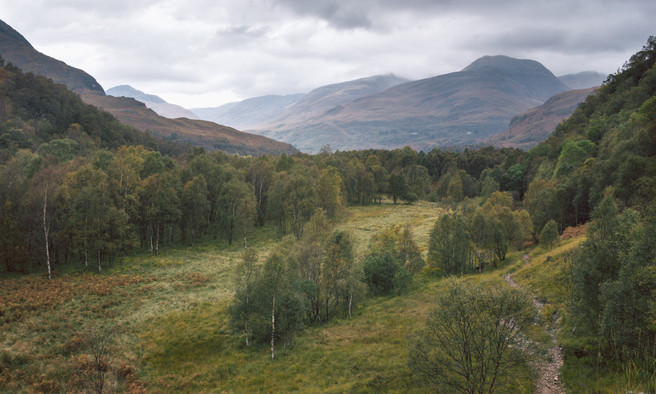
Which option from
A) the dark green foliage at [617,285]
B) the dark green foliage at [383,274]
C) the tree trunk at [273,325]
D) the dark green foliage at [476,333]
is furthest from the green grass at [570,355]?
the tree trunk at [273,325]

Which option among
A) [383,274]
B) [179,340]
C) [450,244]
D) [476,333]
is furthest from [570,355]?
[179,340]

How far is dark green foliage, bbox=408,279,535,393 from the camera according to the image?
1894 centimetres

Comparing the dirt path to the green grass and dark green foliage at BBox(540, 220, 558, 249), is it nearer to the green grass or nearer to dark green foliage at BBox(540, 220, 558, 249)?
the green grass

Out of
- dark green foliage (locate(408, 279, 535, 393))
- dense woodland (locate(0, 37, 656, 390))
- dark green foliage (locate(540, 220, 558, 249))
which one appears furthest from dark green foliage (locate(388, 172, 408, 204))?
dark green foliage (locate(408, 279, 535, 393))

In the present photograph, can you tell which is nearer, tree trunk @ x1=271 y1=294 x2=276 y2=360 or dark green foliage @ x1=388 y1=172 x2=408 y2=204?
tree trunk @ x1=271 y1=294 x2=276 y2=360

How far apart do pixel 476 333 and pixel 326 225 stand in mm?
32427

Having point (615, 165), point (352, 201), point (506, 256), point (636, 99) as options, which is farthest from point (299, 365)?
point (636, 99)

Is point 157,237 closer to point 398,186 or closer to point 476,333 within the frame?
point 476,333

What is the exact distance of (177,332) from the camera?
110 ft

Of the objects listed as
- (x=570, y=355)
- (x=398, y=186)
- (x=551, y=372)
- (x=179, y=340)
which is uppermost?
(x=398, y=186)

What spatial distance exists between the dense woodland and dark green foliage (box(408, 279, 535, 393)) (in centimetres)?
499

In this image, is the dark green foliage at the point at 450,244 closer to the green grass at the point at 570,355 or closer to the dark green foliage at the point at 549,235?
the green grass at the point at 570,355

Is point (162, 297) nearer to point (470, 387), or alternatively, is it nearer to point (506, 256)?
point (470, 387)

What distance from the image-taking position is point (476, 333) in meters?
19.5
